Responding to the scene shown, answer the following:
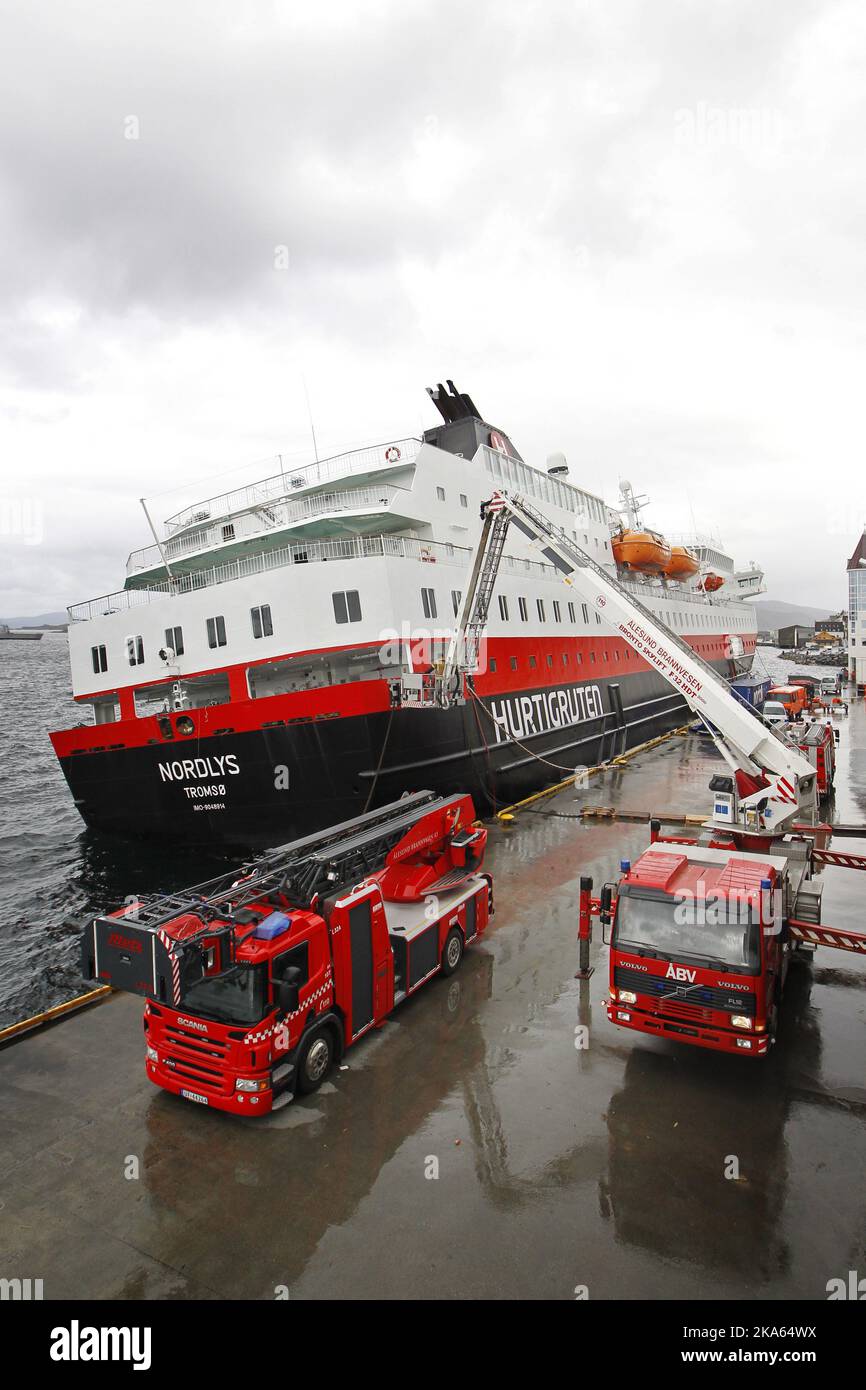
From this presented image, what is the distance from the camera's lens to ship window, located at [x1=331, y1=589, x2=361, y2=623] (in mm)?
14969

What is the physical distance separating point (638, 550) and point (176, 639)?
73.2 feet

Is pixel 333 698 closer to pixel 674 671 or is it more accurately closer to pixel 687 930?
pixel 674 671

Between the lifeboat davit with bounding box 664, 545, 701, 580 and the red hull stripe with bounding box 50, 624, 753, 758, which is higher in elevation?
the lifeboat davit with bounding box 664, 545, 701, 580

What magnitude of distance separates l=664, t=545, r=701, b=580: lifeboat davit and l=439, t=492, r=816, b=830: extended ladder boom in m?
22.7

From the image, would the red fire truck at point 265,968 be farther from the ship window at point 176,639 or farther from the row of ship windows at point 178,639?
the ship window at point 176,639

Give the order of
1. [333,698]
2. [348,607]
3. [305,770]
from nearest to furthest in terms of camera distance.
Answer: [333,698] → [305,770] → [348,607]

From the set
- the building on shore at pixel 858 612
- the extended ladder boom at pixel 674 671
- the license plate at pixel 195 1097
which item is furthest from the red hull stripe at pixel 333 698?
the building on shore at pixel 858 612

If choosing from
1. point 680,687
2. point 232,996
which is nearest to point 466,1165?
point 232,996

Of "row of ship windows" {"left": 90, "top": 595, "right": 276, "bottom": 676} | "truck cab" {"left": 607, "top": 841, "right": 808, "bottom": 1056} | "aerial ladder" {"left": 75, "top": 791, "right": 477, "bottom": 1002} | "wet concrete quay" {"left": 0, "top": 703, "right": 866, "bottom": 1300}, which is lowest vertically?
"wet concrete quay" {"left": 0, "top": 703, "right": 866, "bottom": 1300}

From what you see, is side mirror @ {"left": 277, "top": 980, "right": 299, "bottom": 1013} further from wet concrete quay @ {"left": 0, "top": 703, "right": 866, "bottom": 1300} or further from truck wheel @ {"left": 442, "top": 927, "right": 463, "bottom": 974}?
truck wheel @ {"left": 442, "top": 927, "right": 463, "bottom": 974}

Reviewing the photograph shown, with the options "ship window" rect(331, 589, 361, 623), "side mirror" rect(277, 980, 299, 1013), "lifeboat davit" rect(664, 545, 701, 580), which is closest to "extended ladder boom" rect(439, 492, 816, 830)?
"ship window" rect(331, 589, 361, 623)

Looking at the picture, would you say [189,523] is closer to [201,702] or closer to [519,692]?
[201,702]

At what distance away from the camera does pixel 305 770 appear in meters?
14.3
